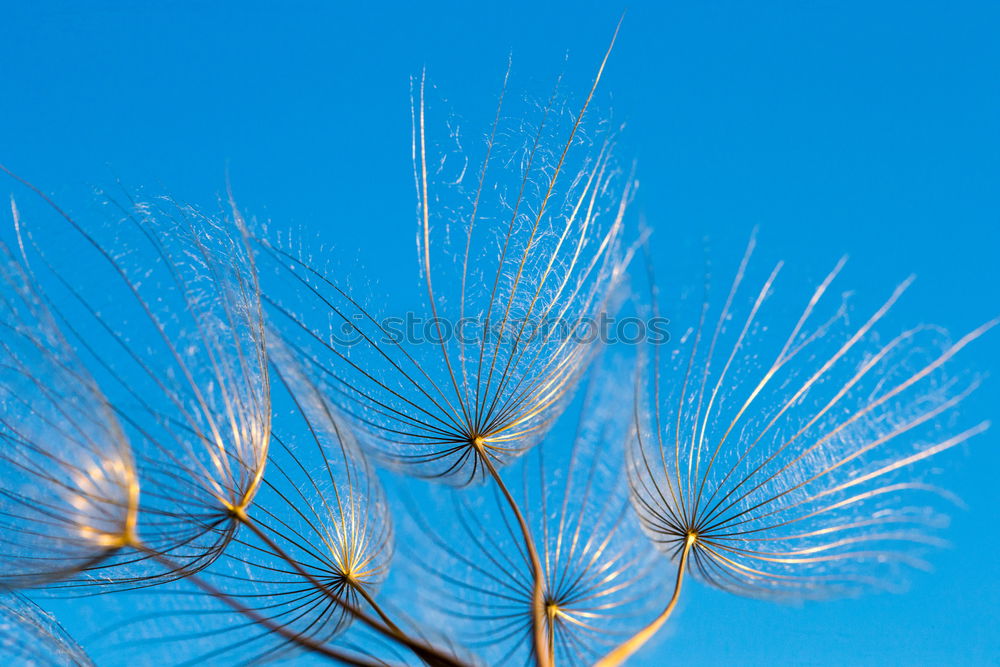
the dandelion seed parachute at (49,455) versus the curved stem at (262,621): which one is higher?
the dandelion seed parachute at (49,455)

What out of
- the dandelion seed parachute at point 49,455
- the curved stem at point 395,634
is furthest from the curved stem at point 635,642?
the dandelion seed parachute at point 49,455

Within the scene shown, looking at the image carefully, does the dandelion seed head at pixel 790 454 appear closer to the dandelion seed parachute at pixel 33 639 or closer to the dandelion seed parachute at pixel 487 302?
the dandelion seed parachute at pixel 487 302

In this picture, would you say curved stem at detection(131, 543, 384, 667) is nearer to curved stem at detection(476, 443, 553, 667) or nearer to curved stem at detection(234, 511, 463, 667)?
curved stem at detection(234, 511, 463, 667)

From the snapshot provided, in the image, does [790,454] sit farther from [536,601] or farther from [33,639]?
[33,639]

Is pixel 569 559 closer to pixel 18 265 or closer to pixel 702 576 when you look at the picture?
pixel 702 576

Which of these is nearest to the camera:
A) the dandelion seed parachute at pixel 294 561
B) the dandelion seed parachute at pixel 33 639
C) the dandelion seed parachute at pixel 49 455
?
the dandelion seed parachute at pixel 49 455

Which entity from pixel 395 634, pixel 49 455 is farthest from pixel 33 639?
pixel 395 634
